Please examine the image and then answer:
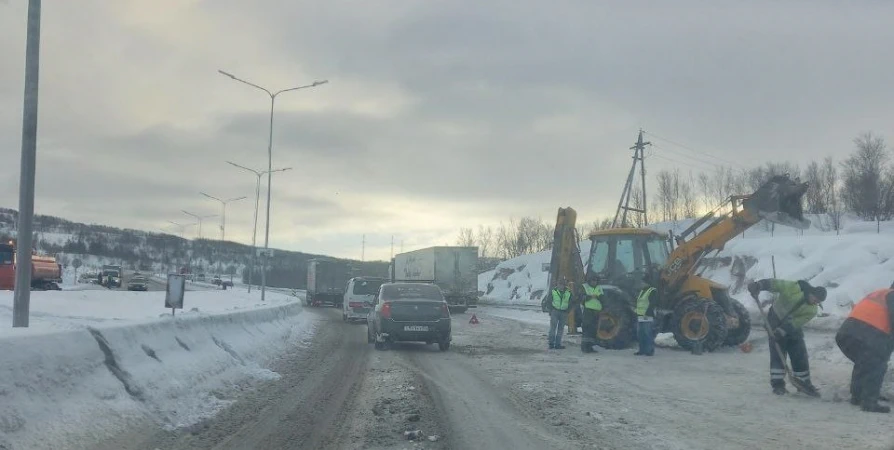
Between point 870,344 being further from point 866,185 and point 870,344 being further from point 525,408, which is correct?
point 866,185

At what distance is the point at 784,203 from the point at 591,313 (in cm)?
491

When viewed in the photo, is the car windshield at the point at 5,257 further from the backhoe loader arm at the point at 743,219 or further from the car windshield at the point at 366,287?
the backhoe loader arm at the point at 743,219

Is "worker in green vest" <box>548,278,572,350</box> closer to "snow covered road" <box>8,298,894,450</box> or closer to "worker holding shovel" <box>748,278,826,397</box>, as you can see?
"snow covered road" <box>8,298,894,450</box>

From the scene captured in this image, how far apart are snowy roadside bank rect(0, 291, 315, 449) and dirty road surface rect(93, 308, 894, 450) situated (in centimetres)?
35

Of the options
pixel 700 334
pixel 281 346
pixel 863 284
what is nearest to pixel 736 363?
pixel 700 334

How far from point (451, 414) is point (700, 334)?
934 centimetres

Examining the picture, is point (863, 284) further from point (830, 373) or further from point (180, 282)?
point (180, 282)

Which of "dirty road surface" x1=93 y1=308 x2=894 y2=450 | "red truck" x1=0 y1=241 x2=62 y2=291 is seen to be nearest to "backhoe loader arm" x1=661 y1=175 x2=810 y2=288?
"dirty road surface" x1=93 y1=308 x2=894 y2=450

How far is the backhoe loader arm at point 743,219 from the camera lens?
53.2ft

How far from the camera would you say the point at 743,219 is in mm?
16859

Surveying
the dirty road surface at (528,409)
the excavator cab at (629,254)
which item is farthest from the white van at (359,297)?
the dirty road surface at (528,409)

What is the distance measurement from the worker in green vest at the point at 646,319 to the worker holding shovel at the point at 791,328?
5337 mm

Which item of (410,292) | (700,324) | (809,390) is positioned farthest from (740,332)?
(410,292)

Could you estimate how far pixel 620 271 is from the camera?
18562 millimetres
